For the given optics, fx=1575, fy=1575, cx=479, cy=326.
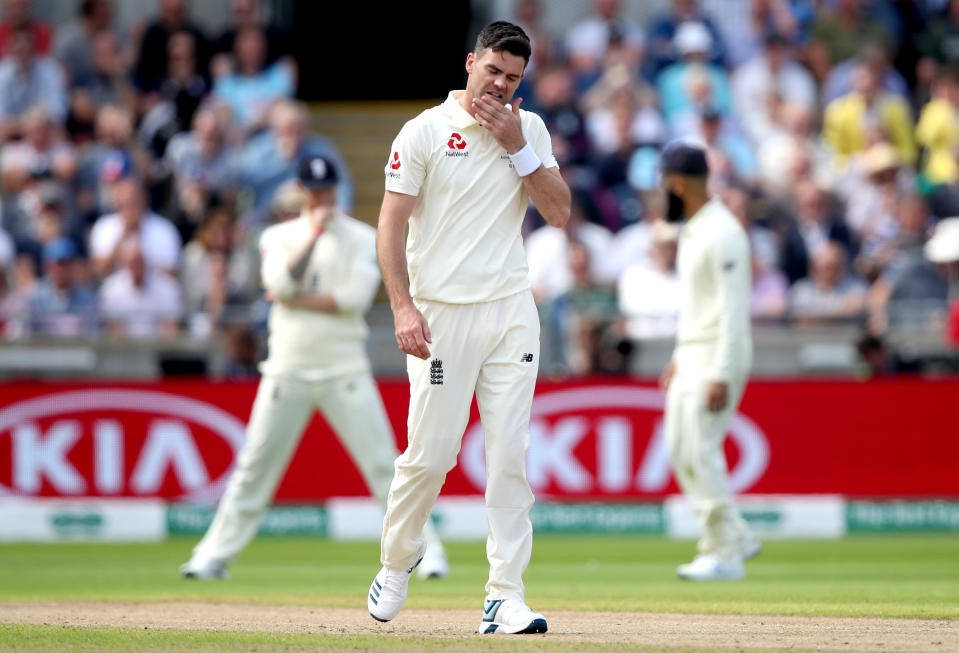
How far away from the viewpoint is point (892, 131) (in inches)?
635

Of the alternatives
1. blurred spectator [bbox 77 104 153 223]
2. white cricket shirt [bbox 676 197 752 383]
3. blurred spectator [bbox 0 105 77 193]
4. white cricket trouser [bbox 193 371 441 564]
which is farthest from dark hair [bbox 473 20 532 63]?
blurred spectator [bbox 0 105 77 193]

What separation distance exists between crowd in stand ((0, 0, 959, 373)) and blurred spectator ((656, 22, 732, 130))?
26 mm

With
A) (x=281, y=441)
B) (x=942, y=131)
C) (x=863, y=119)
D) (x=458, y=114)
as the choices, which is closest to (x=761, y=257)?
(x=863, y=119)

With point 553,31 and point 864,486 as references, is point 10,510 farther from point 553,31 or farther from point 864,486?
point 553,31

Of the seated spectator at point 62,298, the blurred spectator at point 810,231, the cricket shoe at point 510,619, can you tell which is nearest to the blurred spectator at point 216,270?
the seated spectator at point 62,298

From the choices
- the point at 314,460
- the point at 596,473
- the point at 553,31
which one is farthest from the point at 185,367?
the point at 553,31

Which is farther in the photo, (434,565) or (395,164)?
(434,565)

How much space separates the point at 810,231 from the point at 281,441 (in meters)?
7.20

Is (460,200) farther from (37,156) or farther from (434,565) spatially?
(37,156)

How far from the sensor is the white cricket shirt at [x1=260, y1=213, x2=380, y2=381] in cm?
921

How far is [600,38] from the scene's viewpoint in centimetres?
1697

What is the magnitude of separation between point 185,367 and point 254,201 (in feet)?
8.28

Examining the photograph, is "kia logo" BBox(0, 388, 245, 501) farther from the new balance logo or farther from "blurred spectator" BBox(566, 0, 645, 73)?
the new balance logo

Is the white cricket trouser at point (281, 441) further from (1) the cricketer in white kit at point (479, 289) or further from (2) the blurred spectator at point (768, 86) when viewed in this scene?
(2) the blurred spectator at point (768, 86)
